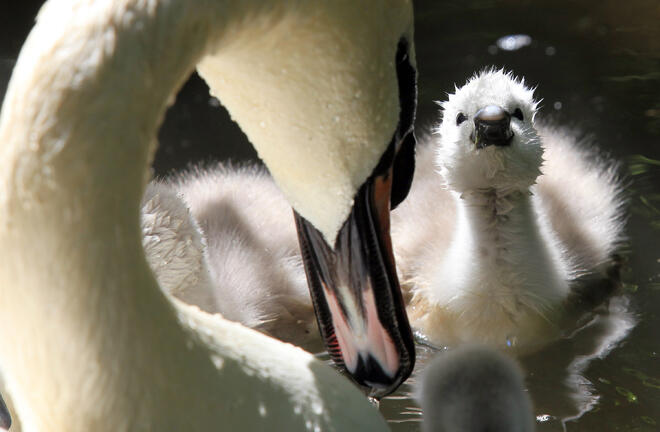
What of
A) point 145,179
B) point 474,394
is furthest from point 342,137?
point 474,394

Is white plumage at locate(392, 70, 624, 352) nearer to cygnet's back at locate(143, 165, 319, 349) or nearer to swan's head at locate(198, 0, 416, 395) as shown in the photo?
cygnet's back at locate(143, 165, 319, 349)

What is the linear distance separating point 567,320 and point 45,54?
2212 mm

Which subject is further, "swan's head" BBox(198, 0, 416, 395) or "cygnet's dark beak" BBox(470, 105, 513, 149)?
"cygnet's dark beak" BBox(470, 105, 513, 149)

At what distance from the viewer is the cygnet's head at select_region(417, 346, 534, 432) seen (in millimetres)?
2068

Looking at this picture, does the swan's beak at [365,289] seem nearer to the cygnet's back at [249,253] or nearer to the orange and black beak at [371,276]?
the orange and black beak at [371,276]

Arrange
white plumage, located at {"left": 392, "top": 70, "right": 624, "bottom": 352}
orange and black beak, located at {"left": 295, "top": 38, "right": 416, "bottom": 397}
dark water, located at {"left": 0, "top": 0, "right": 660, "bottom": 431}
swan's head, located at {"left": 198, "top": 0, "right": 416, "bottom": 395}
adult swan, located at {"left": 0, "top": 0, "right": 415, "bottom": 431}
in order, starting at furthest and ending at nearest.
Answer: white plumage, located at {"left": 392, "top": 70, "right": 624, "bottom": 352} → dark water, located at {"left": 0, "top": 0, "right": 660, "bottom": 431} → orange and black beak, located at {"left": 295, "top": 38, "right": 416, "bottom": 397} → swan's head, located at {"left": 198, "top": 0, "right": 416, "bottom": 395} → adult swan, located at {"left": 0, "top": 0, "right": 415, "bottom": 431}

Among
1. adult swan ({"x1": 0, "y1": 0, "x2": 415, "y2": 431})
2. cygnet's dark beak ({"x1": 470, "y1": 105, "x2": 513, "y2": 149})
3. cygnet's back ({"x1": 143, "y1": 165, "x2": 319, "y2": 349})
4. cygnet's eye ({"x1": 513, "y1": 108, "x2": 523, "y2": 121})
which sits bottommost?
adult swan ({"x1": 0, "y1": 0, "x2": 415, "y2": 431})

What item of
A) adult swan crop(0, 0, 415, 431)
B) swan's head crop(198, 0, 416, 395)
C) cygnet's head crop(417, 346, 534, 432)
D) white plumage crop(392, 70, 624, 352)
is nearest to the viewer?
adult swan crop(0, 0, 415, 431)

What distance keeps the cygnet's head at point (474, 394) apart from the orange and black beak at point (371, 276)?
33cm

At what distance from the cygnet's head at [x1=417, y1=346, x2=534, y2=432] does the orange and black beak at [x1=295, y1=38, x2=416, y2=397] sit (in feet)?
1.09

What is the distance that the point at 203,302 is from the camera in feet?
8.90

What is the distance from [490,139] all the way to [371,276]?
1189mm

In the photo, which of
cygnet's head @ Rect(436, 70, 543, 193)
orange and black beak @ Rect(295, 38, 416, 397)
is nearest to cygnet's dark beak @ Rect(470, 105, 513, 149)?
cygnet's head @ Rect(436, 70, 543, 193)

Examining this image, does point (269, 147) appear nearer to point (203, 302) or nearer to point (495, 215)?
point (203, 302)
